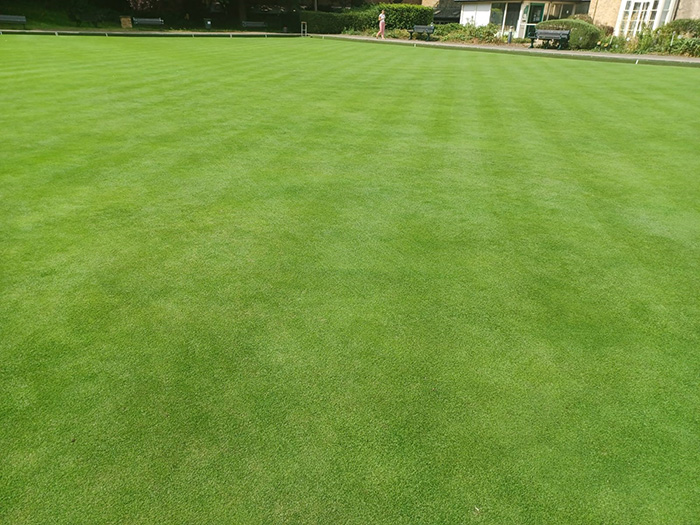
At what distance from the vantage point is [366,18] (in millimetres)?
37375

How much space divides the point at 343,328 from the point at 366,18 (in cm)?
3849

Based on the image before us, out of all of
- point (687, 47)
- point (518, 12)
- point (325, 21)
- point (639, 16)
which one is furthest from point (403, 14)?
point (687, 47)

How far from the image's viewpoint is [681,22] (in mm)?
26250

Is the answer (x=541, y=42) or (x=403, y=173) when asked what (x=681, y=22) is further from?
(x=403, y=173)

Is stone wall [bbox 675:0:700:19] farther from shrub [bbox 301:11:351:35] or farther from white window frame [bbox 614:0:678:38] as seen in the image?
shrub [bbox 301:11:351:35]

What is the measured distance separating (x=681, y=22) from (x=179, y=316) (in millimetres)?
31927

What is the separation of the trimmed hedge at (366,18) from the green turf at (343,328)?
3156cm

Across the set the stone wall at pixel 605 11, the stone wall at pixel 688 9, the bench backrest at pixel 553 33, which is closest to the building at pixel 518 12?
the stone wall at pixel 605 11

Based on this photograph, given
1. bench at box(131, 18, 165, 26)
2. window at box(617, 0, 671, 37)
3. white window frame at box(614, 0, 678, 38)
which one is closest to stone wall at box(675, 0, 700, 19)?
white window frame at box(614, 0, 678, 38)

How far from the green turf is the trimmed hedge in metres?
31.6

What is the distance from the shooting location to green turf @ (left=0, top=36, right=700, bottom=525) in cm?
255

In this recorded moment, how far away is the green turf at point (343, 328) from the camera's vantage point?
100 inches

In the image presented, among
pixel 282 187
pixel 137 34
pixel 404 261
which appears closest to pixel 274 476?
pixel 404 261

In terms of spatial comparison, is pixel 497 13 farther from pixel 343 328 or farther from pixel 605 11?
pixel 343 328
